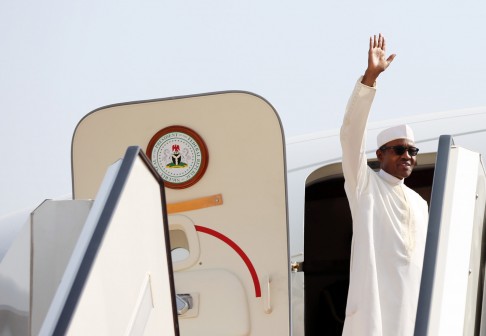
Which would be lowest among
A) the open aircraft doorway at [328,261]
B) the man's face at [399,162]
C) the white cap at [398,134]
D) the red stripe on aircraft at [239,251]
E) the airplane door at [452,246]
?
the open aircraft doorway at [328,261]

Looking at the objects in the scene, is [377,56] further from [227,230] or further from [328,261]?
[328,261]

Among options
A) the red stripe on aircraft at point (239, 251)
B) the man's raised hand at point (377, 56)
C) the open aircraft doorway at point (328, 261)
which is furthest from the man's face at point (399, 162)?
the open aircraft doorway at point (328, 261)

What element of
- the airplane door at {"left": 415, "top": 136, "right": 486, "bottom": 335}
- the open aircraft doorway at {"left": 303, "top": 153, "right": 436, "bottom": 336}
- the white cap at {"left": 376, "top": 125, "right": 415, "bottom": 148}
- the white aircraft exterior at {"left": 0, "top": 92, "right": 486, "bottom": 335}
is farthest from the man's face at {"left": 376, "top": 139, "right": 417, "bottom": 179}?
the airplane door at {"left": 415, "top": 136, "right": 486, "bottom": 335}

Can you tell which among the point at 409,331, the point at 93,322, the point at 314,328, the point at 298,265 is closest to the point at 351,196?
the point at 409,331

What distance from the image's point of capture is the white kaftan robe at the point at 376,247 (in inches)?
149

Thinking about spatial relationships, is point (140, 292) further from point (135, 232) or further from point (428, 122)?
point (428, 122)

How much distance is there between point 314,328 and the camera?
18.6 ft

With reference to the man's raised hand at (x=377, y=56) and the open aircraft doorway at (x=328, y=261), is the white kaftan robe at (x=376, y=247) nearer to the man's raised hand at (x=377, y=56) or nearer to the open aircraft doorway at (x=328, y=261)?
the man's raised hand at (x=377, y=56)

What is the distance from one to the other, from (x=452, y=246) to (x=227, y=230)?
7.01 feet

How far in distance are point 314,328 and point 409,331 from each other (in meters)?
1.96

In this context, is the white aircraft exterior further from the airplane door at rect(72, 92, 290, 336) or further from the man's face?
the man's face

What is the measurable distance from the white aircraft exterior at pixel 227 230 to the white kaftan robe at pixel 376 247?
9.5 inches

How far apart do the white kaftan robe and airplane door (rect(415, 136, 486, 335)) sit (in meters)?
1.30

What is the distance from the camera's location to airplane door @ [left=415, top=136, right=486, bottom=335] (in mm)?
1770
